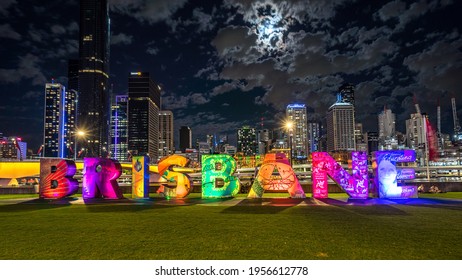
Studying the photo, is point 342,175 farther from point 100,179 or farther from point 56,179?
point 56,179

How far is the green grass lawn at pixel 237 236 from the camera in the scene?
600 cm

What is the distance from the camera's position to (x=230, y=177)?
18047mm

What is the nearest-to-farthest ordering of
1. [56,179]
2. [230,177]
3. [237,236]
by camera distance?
[237,236] → [230,177] → [56,179]

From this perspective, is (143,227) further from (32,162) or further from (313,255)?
(32,162)

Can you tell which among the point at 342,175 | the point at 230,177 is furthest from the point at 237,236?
the point at 342,175

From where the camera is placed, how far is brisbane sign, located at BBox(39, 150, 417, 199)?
1655 centimetres

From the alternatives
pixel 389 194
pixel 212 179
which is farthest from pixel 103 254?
pixel 389 194

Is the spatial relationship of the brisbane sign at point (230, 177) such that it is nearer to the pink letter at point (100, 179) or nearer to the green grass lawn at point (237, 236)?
the pink letter at point (100, 179)

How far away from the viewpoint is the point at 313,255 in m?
5.87

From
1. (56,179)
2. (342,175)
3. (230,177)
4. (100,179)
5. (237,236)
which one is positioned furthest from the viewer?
(56,179)

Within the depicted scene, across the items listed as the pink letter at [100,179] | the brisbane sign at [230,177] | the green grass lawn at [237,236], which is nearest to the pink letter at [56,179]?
the brisbane sign at [230,177]

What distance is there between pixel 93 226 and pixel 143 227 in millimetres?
1601

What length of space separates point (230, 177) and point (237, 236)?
10.7 m
